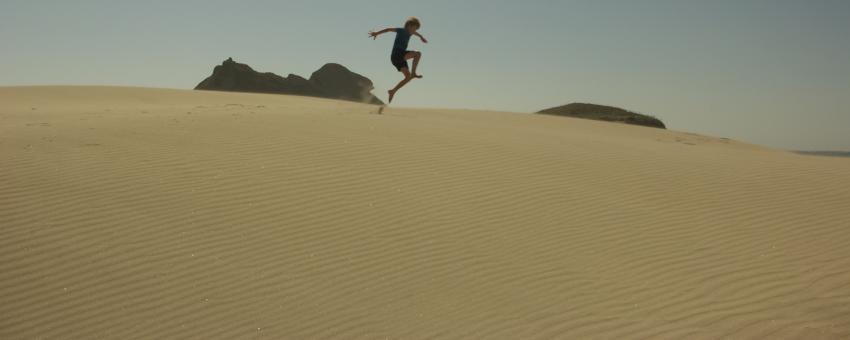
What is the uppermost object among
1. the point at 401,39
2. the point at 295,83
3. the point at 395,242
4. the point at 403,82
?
the point at 295,83

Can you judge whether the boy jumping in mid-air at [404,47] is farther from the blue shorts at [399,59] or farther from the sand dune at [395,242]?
the sand dune at [395,242]

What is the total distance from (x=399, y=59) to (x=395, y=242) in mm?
5530

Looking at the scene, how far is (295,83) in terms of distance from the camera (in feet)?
142

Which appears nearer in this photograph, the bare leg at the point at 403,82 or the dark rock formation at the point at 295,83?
the bare leg at the point at 403,82

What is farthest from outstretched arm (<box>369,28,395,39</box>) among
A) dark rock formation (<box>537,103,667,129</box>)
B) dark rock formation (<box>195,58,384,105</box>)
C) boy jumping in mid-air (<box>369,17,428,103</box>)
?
dark rock formation (<box>195,58,384,105</box>)

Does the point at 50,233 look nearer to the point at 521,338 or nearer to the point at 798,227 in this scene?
the point at 521,338

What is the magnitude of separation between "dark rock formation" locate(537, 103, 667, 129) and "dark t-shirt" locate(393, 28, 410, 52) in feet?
54.6

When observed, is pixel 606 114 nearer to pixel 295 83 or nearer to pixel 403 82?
pixel 403 82

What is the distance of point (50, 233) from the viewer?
541 cm

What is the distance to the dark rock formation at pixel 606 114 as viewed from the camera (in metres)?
26.2

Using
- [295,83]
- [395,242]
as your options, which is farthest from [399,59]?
[295,83]

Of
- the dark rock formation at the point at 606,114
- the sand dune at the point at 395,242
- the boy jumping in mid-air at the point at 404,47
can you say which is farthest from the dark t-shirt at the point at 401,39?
the dark rock formation at the point at 606,114

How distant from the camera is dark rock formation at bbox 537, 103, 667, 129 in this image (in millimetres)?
26156

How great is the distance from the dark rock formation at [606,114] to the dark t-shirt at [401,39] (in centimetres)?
1664
